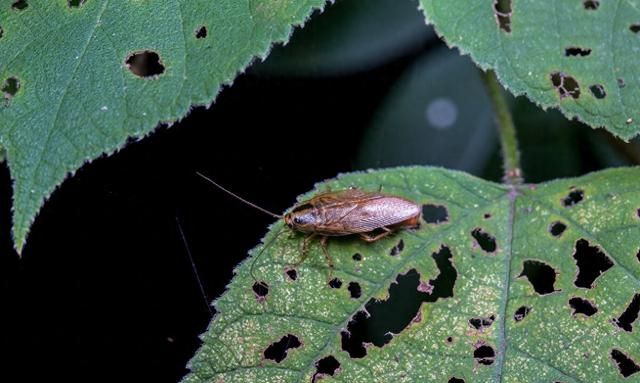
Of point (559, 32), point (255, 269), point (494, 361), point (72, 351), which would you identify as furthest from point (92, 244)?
point (559, 32)

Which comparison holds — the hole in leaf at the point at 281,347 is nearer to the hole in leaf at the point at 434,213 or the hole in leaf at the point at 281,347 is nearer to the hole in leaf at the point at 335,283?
the hole in leaf at the point at 335,283

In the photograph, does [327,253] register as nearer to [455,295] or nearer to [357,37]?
[455,295]

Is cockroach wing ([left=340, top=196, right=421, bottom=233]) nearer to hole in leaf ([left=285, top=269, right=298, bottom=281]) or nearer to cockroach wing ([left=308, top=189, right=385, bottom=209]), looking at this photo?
cockroach wing ([left=308, top=189, right=385, bottom=209])

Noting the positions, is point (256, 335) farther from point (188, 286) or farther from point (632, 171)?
point (632, 171)

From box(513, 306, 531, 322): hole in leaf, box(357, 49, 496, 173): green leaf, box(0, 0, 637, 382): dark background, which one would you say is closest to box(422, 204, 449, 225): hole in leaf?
box(513, 306, 531, 322): hole in leaf

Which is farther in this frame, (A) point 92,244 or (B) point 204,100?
(A) point 92,244

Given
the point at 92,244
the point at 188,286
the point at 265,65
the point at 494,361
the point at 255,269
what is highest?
the point at 265,65

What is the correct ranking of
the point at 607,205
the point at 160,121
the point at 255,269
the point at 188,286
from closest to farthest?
the point at 160,121 → the point at 255,269 → the point at 607,205 → the point at 188,286
